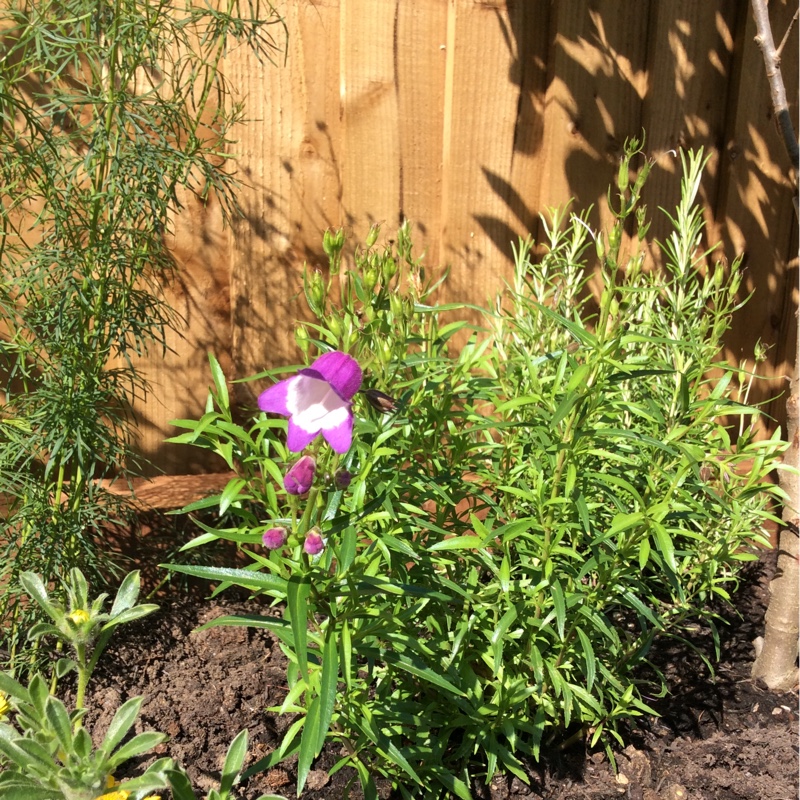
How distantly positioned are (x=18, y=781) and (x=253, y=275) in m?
1.89

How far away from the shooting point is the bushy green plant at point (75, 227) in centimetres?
235

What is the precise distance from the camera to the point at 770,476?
347 cm

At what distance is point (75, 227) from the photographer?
96.4 inches

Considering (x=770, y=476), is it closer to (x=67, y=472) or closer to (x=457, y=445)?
(x=457, y=445)

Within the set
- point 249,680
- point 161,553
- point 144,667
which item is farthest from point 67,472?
point 249,680

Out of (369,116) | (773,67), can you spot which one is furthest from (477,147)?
(773,67)

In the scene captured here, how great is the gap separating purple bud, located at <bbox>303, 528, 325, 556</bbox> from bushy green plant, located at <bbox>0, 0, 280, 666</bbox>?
3.99ft

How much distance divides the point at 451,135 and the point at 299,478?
225 cm

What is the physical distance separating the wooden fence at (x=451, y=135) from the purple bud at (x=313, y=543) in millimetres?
1781

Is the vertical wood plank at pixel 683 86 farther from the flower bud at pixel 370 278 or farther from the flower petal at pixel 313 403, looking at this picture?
the flower petal at pixel 313 403

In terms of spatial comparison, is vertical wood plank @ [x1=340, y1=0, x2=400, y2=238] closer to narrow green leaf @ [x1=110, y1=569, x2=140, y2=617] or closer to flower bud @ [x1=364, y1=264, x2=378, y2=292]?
flower bud @ [x1=364, y1=264, x2=378, y2=292]

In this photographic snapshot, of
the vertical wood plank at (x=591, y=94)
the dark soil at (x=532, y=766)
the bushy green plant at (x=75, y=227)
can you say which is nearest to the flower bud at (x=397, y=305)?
the bushy green plant at (x=75, y=227)

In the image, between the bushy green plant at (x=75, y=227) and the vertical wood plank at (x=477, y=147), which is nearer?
the bushy green plant at (x=75, y=227)

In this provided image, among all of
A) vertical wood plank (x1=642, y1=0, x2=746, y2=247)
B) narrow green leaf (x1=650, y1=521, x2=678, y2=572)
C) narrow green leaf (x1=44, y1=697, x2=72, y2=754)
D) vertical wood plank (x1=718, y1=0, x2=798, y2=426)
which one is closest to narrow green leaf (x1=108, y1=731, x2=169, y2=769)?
narrow green leaf (x1=44, y1=697, x2=72, y2=754)
